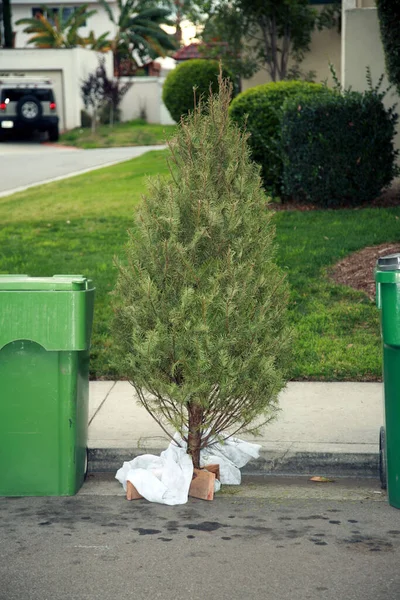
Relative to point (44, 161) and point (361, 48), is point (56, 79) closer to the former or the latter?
point (44, 161)

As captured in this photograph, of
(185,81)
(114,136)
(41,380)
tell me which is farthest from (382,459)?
(114,136)

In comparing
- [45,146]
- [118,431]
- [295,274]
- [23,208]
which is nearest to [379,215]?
[295,274]

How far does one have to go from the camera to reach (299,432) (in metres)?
6.23

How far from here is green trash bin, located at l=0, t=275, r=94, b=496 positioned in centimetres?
519

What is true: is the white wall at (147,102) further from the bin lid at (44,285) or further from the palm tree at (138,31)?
the bin lid at (44,285)

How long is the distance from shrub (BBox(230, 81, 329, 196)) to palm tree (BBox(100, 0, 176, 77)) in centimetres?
3430

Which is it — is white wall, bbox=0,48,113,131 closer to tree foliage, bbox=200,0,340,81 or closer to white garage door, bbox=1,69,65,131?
white garage door, bbox=1,69,65,131

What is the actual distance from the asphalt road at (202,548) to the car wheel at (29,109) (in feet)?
94.7

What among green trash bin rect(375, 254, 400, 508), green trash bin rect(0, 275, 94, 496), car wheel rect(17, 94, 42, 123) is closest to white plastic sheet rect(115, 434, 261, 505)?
green trash bin rect(0, 275, 94, 496)

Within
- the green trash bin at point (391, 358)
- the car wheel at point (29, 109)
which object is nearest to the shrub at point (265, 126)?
the green trash bin at point (391, 358)

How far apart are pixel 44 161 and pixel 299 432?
68.6ft

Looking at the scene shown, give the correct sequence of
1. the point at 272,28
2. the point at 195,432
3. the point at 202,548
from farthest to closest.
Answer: the point at 272,28, the point at 195,432, the point at 202,548

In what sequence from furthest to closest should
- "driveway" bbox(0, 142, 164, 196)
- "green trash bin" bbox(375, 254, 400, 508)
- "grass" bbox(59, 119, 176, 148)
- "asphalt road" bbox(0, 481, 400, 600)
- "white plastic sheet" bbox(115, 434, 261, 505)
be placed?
"grass" bbox(59, 119, 176, 148) → "driveway" bbox(0, 142, 164, 196) → "white plastic sheet" bbox(115, 434, 261, 505) → "green trash bin" bbox(375, 254, 400, 508) → "asphalt road" bbox(0, 481, 400, 600)

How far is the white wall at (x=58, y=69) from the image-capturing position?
1538 inches
